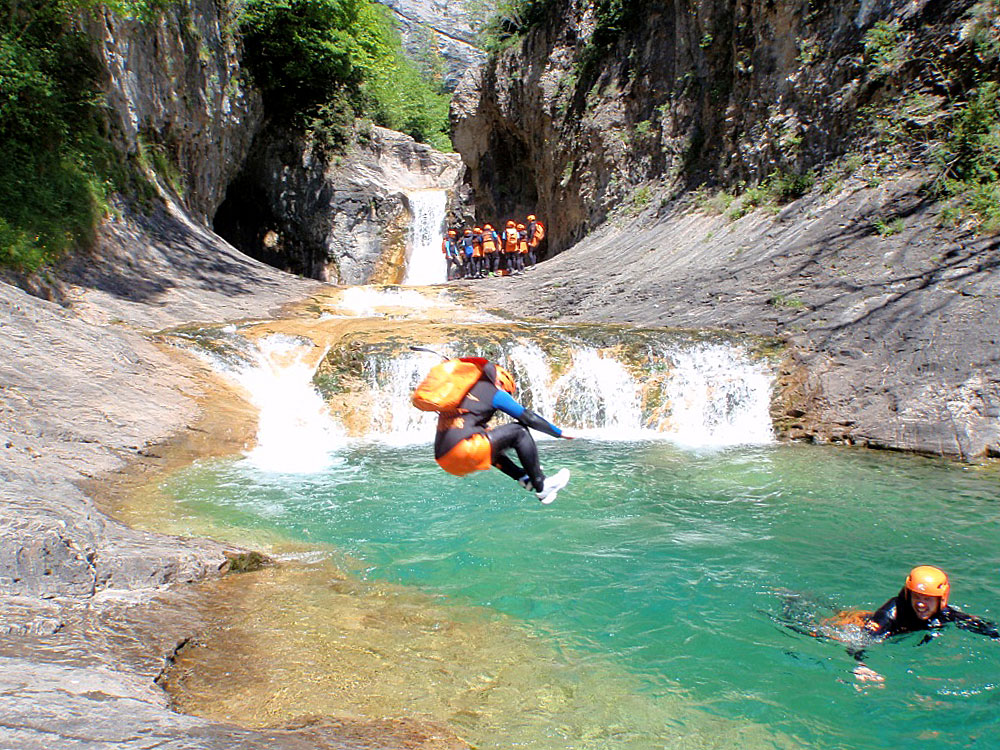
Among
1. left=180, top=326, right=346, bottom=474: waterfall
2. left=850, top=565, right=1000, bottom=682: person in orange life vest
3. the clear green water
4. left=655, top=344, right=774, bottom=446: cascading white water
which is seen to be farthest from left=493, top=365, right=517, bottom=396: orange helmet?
left=655, top=344, right=774, bottom=446: cascading white water

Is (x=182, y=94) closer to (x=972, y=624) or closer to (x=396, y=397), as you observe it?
(x=396, y=397)

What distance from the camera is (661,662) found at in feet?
16.6

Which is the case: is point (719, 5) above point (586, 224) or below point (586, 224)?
above

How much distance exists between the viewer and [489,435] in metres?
5.66

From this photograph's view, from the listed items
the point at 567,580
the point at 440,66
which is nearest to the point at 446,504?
the point at 567,580

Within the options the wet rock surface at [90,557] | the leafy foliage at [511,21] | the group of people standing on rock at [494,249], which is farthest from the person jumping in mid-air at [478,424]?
the leafy foliage at [511,21]

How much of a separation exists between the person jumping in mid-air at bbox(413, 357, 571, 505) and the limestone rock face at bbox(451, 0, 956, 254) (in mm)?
13757

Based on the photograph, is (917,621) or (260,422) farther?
(260,422)

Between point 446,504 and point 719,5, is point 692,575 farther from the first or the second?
point 719,5

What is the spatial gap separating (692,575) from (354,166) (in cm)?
2869

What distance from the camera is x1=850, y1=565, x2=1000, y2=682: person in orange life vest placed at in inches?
199

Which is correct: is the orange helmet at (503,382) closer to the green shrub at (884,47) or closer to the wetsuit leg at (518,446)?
the wetsuit leg at (518,446)

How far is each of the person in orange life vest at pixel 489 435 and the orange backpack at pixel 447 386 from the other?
2.4 inches

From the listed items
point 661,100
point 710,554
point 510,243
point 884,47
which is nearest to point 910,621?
point 710,554
